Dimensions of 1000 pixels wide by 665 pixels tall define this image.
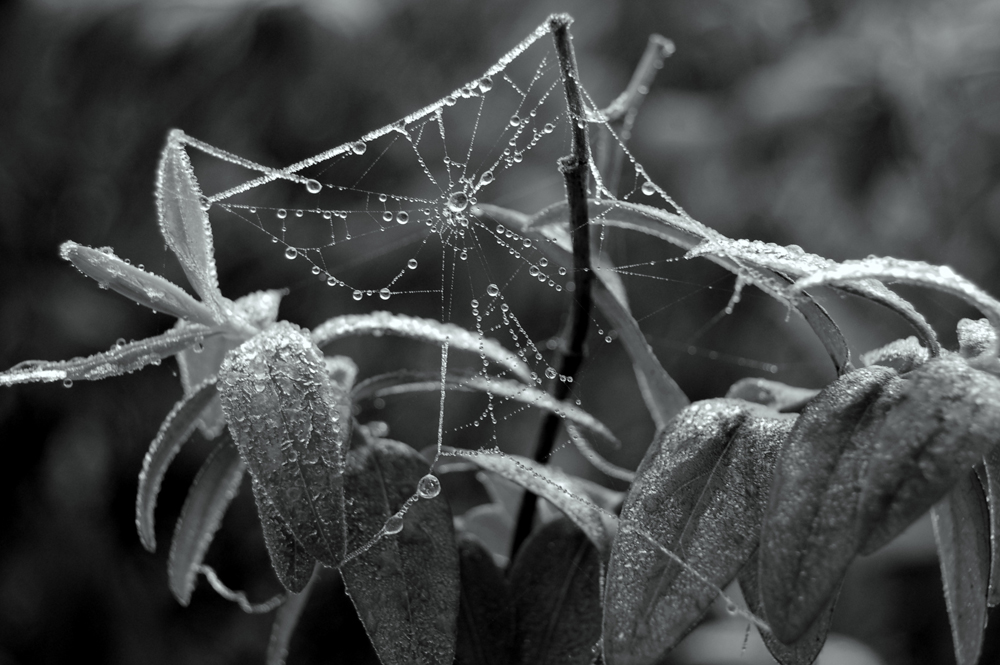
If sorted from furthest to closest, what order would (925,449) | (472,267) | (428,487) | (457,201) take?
(472,267), (457,201), (428,487), (925,449)

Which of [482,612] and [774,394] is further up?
[774,394]

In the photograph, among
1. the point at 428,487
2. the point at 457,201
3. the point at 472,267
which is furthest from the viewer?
the point at 472,267

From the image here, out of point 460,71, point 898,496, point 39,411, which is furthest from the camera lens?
point 460,71

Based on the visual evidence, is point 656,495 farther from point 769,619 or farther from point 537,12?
point 537,12

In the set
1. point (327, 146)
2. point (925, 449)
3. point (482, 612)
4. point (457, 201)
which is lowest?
point (482, 612)

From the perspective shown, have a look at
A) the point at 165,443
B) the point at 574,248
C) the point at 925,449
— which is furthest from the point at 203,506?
the point at 925,449

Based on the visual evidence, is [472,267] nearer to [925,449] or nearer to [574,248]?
[574,248]

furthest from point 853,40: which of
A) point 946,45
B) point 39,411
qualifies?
point 39,411

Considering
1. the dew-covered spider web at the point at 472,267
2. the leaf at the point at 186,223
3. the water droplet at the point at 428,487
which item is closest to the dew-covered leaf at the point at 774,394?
the water droplet at the point at 428,487
